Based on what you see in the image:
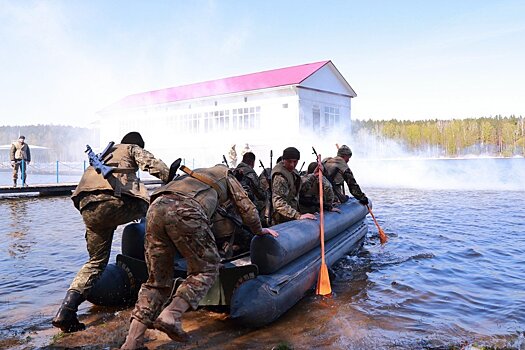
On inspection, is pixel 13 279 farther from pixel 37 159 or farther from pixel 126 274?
pixel 37 159

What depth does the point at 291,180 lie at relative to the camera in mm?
6180

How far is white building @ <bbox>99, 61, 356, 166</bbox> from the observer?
28.9 metres

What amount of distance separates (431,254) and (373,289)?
252 cm

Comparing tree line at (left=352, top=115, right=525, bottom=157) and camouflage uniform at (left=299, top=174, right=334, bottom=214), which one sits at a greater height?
tree line at (left=352, top=115, right=525, bottom=157)

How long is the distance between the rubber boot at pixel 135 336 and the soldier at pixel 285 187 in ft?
9.12

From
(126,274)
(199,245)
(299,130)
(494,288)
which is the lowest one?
(494,288)

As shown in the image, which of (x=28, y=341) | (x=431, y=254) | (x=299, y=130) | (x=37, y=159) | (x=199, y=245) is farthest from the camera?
(x=37, y=159)

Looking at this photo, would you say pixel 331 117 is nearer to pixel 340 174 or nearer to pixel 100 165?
pixel 340 174

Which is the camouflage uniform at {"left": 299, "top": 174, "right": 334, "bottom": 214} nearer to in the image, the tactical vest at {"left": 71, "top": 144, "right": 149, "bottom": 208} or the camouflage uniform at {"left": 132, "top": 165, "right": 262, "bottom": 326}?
the tactical vest at {"left": 71, "top": 144, "right": 149, "bottom": 208}

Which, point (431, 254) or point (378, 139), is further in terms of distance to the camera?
point (378, 139)

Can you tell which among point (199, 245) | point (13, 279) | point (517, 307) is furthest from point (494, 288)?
point (13, 279)

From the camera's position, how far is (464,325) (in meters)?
4.55

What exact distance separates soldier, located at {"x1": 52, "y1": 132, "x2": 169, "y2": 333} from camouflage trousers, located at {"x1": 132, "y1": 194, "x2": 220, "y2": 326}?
77 cm

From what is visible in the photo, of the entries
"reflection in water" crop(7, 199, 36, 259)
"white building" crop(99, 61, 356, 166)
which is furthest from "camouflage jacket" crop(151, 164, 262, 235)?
"white building" crop(99, 61, 356, 166)
